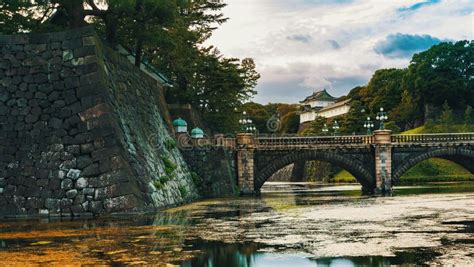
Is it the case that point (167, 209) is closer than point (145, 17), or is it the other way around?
point (167, 209)

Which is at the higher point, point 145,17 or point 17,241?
point 145,17

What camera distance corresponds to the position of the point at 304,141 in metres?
55.2

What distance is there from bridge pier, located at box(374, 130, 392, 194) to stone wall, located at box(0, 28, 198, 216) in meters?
27.3

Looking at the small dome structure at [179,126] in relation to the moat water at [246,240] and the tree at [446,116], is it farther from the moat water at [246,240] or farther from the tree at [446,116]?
the tree at [446,116]

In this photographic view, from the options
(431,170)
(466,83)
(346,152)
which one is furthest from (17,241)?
(466,83)

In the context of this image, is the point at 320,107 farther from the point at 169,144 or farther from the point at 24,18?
the point at 24,18

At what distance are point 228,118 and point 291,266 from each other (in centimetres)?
5406

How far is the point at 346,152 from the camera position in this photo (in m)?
55.2

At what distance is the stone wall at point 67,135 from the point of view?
2634 cm

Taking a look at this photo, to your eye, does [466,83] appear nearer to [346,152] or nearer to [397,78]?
[397,78]

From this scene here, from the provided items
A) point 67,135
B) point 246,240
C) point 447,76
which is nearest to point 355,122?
point 447,76

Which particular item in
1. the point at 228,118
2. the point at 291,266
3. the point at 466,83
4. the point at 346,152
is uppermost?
the point at 466,83

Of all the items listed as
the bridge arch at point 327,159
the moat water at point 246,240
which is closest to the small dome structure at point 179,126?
the bridge arch at point 327,159

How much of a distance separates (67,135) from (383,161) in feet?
111
